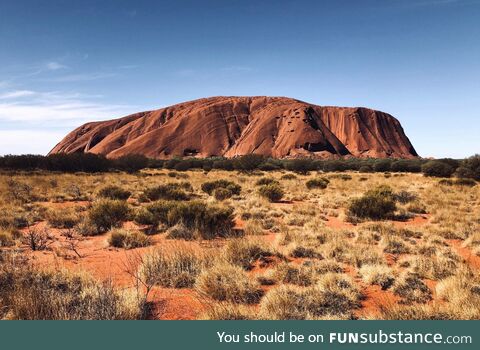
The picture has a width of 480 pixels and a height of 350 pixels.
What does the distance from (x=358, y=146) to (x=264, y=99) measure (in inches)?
1560

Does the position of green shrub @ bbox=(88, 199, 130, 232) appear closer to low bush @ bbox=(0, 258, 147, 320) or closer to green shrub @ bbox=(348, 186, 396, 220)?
low bush @ bbox=(0, 258, 147, 320)

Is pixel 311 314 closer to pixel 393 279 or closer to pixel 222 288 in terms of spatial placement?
pixel 222 288

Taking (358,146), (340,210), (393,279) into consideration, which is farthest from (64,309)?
(358,146)

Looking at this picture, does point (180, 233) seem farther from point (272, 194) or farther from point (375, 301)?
point (272, 194)

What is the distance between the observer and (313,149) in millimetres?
99875

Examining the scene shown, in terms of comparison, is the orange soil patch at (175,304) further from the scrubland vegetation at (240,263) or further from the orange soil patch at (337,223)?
the orange soil patch at (337,223)

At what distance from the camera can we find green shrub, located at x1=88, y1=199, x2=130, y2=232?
10609 millimetres

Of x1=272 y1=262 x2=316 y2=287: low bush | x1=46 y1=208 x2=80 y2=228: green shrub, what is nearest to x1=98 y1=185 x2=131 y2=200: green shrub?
x1=46 y1=208 x2=80 y2=228: green shrub

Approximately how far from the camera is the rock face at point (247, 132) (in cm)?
10269

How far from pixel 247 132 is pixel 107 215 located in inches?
3957

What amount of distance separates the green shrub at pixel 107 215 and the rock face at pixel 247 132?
282ft

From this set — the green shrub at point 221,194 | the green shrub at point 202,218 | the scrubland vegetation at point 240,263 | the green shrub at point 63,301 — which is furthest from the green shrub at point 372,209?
the green shrub at point 63,301

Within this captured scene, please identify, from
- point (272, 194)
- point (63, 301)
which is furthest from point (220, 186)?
point (63, 301)

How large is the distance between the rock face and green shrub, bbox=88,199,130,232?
8607 cm
